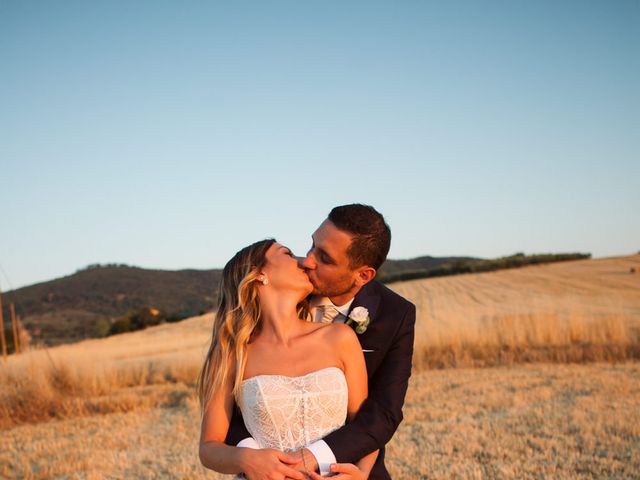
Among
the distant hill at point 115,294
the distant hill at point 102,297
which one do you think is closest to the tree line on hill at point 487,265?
the distant hill at point 115,294

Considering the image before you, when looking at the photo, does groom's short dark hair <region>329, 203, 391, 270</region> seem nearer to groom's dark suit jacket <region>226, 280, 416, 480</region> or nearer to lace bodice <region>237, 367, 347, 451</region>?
groom's dark suit jacket <region>226, 280, 416, 480</region>

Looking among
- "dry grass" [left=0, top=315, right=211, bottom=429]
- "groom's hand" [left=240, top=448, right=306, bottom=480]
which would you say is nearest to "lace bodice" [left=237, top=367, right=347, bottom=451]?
"groom's hand" [left=240, top=448, right=306, bottom=480]

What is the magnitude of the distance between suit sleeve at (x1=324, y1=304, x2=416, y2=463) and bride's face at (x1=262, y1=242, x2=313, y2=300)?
0.58 metres

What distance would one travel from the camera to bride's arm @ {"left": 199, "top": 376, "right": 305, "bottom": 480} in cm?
317

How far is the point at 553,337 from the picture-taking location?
673 inches

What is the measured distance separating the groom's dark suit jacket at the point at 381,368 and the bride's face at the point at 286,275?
30 centimetres

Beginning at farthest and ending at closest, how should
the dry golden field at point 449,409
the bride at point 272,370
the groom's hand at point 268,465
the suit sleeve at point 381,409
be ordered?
the dry golden field at point 449,409
the bride at point 272,370
the suit sleeve at point 381,409
the groom's hand at point 268,465

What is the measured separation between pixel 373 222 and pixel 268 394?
1.07m

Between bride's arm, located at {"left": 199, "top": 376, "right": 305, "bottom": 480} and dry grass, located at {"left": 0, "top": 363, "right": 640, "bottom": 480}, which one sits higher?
bride's arm, located at {"left": 199, "top": 376, "right": 305, "bottom": 480}

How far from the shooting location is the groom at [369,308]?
11.3 feet

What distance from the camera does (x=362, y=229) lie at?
351 centimetres

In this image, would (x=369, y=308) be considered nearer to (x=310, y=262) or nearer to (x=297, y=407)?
(x=310, y=262)

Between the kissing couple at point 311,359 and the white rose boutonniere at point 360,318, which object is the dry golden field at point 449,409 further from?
the white rose boutonniere at point 360,318

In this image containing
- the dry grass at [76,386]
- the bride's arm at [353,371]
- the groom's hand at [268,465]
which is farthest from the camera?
the dry grass at [76,386]
